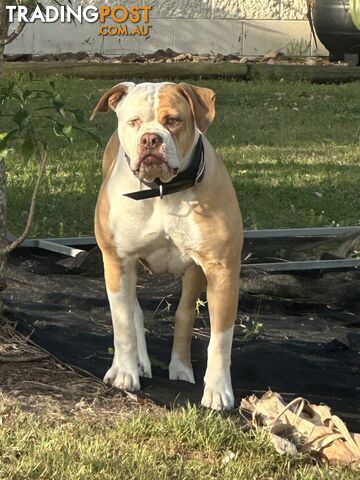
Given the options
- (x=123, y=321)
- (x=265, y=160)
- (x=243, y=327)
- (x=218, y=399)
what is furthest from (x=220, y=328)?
(x=265, y=160)

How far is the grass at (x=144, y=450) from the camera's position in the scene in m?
3.78

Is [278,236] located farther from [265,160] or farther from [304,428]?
[265,160]

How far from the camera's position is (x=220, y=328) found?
449cm

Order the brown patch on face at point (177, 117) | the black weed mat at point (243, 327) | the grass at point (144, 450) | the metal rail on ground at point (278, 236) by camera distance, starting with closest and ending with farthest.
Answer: the grass at point (144, 450) < the brown patch on face at point (177, 117) < the black weed mat at point (243, 327) < the metal rail on ground at point (278, 236)

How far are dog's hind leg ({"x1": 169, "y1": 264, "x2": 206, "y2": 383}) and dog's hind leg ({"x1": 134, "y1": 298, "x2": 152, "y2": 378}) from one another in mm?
99

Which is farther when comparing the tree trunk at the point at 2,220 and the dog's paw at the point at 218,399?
the tree trunk at the point at 2,220

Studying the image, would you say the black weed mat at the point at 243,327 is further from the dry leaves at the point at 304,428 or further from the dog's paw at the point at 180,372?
the dry leaves at the point at 304,428

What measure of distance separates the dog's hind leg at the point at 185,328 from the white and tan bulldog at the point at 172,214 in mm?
253

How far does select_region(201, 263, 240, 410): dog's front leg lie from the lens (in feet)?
14.6

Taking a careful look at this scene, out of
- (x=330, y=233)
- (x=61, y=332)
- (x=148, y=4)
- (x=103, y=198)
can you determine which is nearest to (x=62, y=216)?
(x=330, y=233)

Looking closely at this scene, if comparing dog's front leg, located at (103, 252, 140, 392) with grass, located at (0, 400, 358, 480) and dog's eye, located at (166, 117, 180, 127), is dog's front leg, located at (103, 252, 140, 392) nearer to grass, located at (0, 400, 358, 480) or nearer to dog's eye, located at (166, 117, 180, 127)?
grass, located at (0, 400, 358, 480)

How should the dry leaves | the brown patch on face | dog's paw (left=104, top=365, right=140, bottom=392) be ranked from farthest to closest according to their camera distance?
dog's paw (left=104, top=365, right=140, bottom=392)
the brown patch on face
the dry leaves

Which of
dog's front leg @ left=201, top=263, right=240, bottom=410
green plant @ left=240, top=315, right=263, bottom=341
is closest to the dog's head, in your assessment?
dog's front leg @ left=201, top=263, right=240, bottom=410

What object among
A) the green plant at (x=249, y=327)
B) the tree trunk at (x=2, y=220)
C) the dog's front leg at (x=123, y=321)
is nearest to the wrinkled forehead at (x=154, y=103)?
the dog's front leg at (x=123, y=321)
